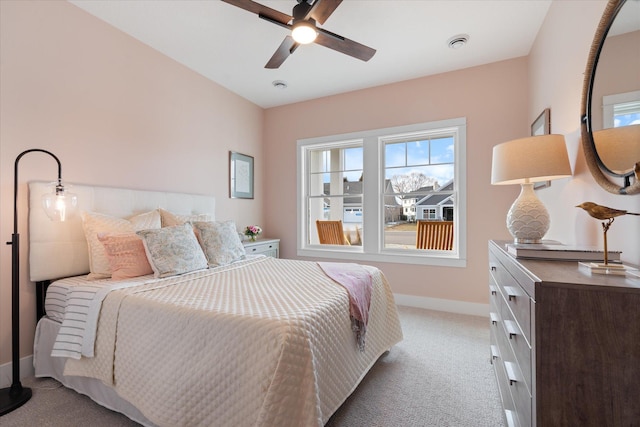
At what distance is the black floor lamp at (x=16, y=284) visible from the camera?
174 cm

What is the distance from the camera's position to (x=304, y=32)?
1921mm

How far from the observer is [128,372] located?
1493mm

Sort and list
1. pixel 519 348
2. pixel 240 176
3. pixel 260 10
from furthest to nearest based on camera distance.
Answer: pixel 240 176
pixel 260 10
pixel 519 348

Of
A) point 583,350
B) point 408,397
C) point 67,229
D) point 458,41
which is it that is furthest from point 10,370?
point 458,41

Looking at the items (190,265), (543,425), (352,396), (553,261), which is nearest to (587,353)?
(543,425)

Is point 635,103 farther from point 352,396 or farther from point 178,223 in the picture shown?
point 178,223

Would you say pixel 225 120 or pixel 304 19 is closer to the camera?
pixel 304 19

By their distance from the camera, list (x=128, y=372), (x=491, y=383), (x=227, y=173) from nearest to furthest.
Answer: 1. (x=128, y=372)
2. (x=491, y=383)
3. (x=227, y=173)

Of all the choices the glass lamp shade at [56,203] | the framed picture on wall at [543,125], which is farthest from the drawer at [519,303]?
the glass lamp shade at [56,203]

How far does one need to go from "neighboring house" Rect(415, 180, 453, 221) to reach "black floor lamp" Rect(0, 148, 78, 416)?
3.46m

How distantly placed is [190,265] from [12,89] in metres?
1.71

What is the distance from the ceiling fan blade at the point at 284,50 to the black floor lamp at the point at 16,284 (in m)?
1.83

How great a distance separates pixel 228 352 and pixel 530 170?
5.83 ft

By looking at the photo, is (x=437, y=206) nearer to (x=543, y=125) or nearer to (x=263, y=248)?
(x=543, y=125)
